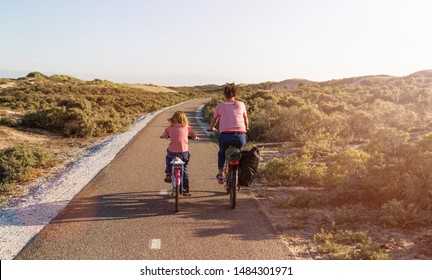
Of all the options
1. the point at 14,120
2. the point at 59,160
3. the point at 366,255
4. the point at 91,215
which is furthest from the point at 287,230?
the point at 14,120

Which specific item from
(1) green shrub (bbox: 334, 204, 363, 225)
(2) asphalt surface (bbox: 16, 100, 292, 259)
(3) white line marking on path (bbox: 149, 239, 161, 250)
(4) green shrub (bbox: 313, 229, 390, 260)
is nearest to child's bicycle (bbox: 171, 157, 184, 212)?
(2) asphalt surface (bbox: 16, 100, 292, 259)

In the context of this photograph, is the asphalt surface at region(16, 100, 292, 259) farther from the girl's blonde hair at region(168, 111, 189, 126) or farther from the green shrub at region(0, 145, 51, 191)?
the green shrub at region(0, 145, 51, 191)

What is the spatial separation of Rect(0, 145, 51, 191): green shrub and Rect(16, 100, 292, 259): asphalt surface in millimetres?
2213

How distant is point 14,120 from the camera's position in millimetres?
22984

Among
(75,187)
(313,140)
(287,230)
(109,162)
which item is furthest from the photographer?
(313,140)

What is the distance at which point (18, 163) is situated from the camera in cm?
1145

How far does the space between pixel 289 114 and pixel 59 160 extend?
31.2 feet

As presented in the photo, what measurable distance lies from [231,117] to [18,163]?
6.81 m

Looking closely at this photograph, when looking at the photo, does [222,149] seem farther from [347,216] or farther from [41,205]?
[41,205]

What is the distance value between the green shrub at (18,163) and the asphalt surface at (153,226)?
2213mm

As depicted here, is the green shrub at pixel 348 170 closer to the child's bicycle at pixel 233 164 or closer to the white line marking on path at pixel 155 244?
the child's bicycle at pixel 233 164

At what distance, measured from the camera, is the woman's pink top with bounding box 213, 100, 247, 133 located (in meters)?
7.74

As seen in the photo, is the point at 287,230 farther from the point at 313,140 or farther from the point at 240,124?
the point at 313,140

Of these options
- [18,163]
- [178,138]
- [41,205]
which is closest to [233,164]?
[178,138]
